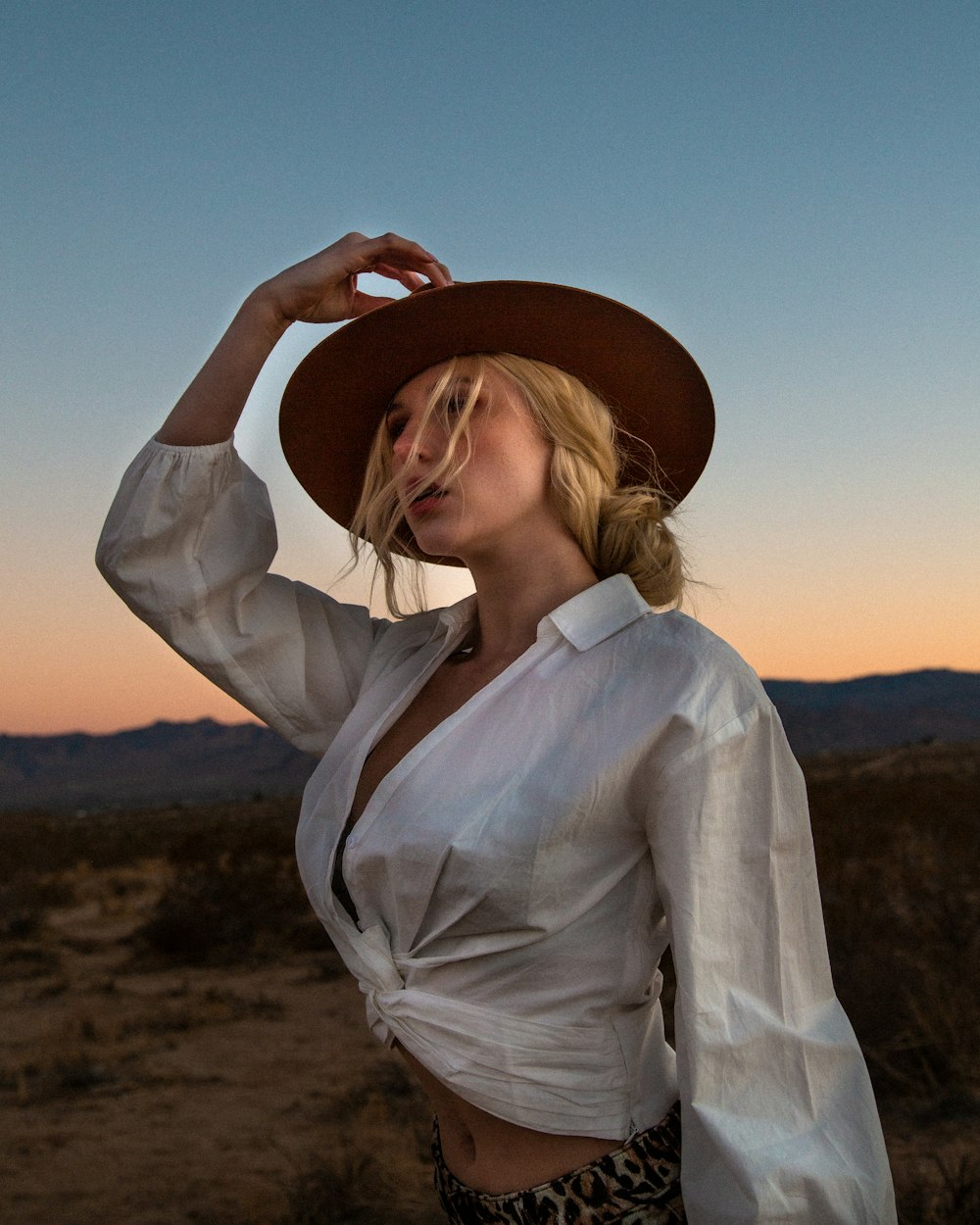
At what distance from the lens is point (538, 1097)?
1.53m


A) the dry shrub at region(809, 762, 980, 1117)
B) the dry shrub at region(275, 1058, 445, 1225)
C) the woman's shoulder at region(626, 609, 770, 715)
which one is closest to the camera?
the woman's shoulder at region(626, 609, 770, 715)

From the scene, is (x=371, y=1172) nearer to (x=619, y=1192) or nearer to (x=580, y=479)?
(x=619, y=1192)

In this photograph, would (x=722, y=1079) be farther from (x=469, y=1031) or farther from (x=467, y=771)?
(x=467, y=771)

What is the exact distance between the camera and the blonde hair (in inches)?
75.0

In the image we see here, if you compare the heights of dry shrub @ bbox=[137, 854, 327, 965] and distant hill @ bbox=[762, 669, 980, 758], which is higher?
dry shrub @ bbox=[137, 854, 327, 965]

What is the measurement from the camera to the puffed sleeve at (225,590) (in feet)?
6.52

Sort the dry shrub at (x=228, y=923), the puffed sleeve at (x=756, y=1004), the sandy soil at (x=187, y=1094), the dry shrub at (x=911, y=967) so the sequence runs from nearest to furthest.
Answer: the puffed sleeve at (x=756, y=1004) → the sandy soil at (x=187, y=1094) → the dry shrub at (x=911, y=967) → the dry shrub at (x=228, y=923)

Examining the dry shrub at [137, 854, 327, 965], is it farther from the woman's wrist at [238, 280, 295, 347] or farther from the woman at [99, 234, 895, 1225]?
the woman's wrist at [238, 280, 295, 347]

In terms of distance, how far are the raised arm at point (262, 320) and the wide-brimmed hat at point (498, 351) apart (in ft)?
0.30

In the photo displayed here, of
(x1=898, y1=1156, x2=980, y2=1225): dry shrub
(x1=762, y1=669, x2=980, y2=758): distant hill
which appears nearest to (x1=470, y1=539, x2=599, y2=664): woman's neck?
(x1=898, y1=1156, x2=980, y2=1225): dry shrub

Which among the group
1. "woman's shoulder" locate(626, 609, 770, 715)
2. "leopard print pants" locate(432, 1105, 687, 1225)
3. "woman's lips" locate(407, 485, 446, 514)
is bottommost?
"leopard print pants" locate(432, 1105, 687, 1225)

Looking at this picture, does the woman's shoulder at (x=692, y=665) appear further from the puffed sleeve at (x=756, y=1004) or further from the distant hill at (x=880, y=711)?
the distant hill at (x=880, y=711)

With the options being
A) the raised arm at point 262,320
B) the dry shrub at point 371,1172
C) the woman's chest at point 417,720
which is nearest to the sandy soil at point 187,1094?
the dry shrub at point 371,1172

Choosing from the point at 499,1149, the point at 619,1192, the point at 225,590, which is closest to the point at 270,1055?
the point at 225,590
